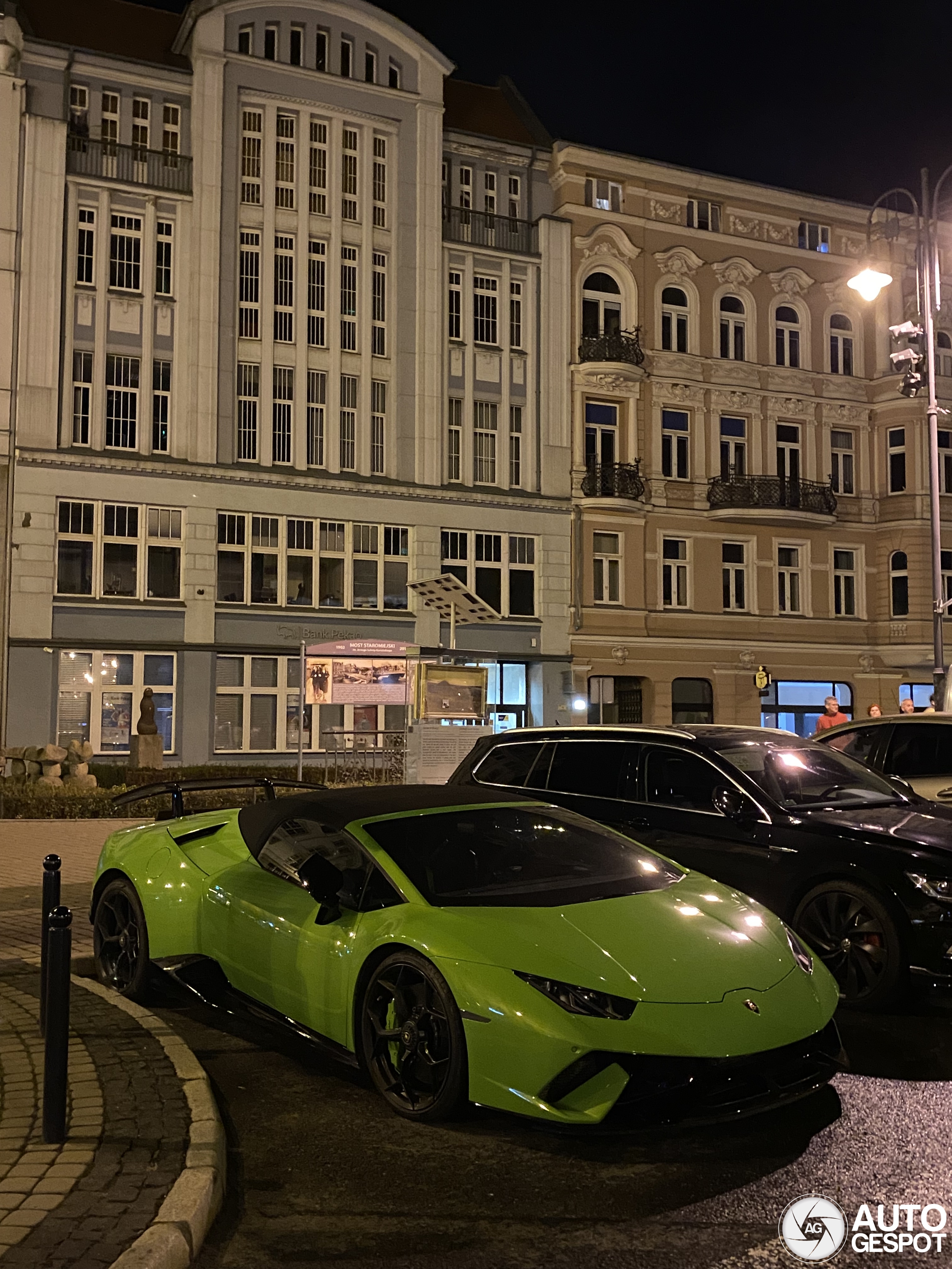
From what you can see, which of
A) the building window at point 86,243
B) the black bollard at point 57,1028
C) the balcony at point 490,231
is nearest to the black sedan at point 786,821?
the black bollard at point 57,1028

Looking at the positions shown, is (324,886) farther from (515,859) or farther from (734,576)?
(734,576)

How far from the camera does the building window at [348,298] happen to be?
105 ft

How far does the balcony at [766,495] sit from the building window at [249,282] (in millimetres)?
13856

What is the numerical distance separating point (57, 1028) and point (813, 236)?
3798 cm

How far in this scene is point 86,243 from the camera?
29734mm

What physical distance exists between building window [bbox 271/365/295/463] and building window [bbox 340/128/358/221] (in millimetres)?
4641

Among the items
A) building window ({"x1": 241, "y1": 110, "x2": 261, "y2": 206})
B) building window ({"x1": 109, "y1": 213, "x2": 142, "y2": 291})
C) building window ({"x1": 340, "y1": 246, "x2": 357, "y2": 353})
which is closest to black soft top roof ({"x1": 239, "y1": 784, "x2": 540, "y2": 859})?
building window ({"x1": 109, "y1": 213, "x2": 142, "y2": 291})

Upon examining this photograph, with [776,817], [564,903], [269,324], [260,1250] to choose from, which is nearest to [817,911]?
[776,817]

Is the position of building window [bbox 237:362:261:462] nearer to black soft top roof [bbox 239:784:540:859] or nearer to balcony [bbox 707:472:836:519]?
balcony [bbox 707:472:836:519]

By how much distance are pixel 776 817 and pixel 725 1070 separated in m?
3.28

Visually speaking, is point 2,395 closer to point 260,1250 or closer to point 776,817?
point 776,817

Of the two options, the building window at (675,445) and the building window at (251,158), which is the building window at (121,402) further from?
the building window at (675,445)

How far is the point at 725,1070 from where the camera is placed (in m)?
4.72

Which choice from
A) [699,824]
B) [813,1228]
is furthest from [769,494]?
[813,1228]
